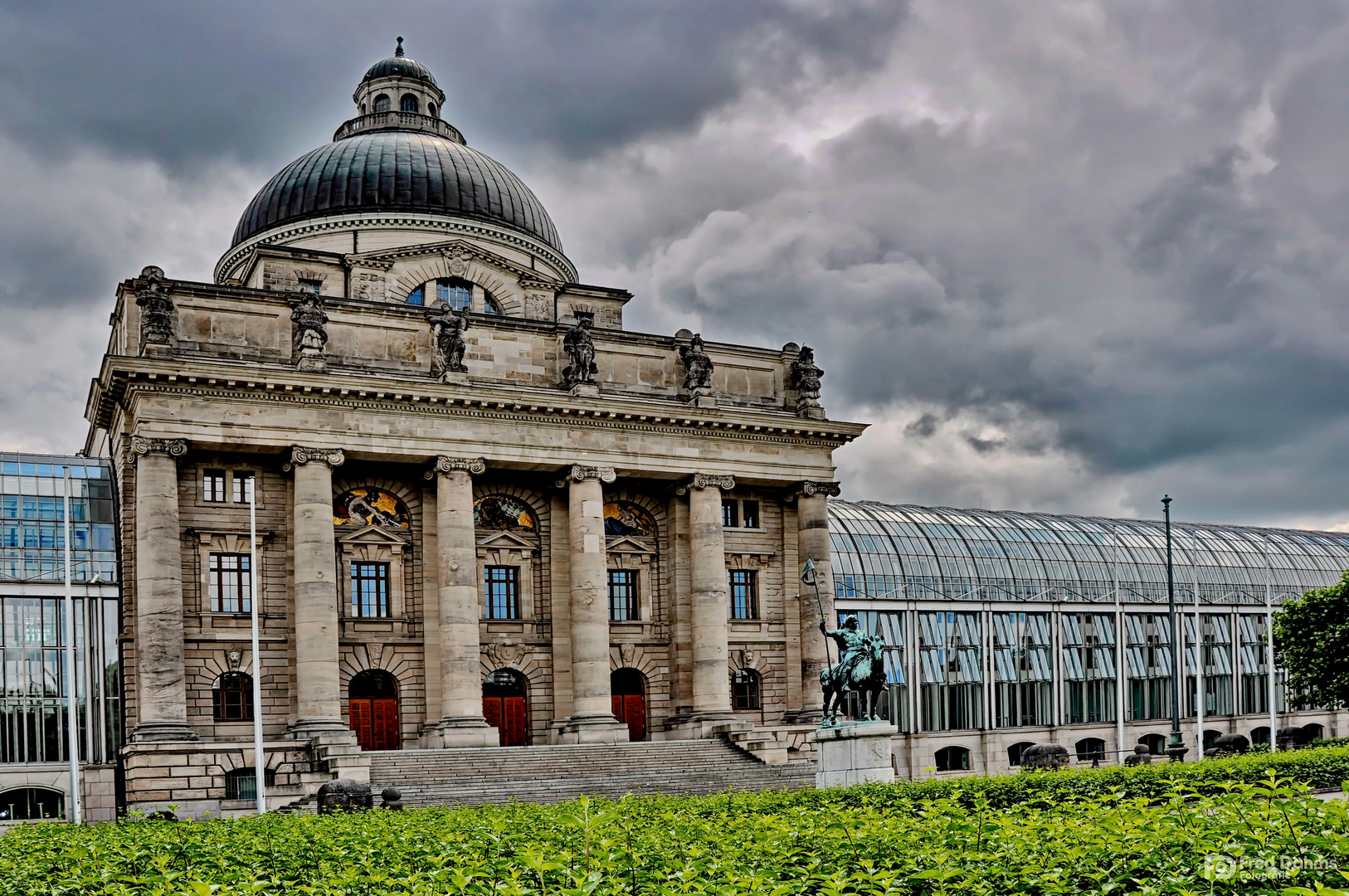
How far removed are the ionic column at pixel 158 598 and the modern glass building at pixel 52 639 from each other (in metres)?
2.17

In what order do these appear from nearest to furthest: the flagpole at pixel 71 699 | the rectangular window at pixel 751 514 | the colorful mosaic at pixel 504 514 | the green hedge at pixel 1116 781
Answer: the green hedge at pixel 1116 781
the flagpole at pixel 71 699
the colorful mosaic at pixel 504 514
the rectangular window at pixel 751 514

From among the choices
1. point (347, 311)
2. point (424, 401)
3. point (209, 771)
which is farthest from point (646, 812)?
point (347, 311)

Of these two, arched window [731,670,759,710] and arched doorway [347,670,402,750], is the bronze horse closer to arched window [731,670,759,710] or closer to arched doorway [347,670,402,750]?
arched window [731,670,759,710]

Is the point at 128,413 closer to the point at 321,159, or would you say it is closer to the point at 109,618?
the point at 109,618

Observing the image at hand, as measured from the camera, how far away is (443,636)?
5522 centimetres

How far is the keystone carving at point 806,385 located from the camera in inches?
2562

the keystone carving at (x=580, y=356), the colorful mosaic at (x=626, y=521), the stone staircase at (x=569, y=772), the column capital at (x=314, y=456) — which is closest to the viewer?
the stone staircase at (x=569, y=772)

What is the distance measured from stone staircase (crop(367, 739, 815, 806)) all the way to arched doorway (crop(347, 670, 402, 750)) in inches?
111

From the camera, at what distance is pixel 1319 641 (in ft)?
213

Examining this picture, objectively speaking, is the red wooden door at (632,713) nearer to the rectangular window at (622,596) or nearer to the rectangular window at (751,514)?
the rectangular window at (622,596)

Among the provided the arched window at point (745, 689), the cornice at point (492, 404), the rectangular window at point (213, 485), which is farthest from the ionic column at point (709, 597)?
the rectangular window at point (213, 485)

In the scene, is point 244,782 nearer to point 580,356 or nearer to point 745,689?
point 580,356

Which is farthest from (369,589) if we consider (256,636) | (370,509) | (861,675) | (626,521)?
(861,675)

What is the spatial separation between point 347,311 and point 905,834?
46.2 meters
